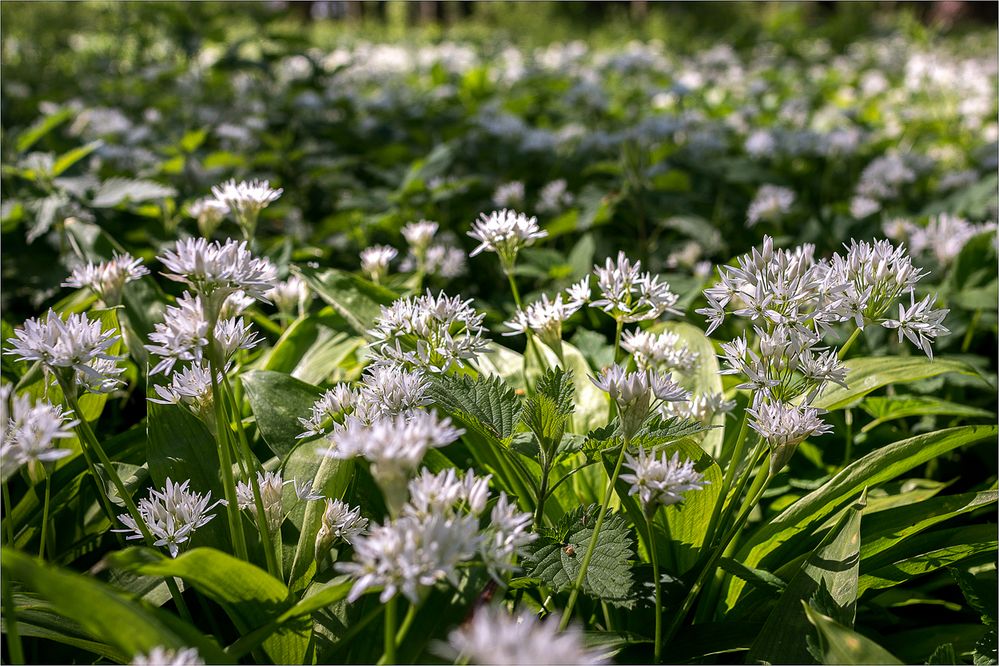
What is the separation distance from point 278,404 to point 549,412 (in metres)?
0.70

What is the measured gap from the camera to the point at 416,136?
4.29m

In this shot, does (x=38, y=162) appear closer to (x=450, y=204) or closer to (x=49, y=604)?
(x=450, y=204)

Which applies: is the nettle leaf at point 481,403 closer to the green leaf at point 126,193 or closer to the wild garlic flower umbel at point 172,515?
the wild garlic flower umbel at point 172,515

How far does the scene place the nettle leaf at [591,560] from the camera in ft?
3.88

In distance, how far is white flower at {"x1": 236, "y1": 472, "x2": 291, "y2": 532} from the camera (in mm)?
1336

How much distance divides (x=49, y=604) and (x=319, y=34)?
12583 mm

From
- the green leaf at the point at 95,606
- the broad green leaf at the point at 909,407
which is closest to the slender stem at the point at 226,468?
the green leaf at the point at 95,606

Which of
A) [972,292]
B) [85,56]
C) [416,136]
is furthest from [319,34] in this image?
[972,292]

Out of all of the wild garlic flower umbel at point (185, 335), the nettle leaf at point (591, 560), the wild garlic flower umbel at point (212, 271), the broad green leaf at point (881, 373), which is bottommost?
the nettle leaf at point (591, 560)

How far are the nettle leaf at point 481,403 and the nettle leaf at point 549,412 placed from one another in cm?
3

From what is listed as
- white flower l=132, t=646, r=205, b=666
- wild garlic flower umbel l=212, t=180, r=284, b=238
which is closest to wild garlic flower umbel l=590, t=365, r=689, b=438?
white flower l=132, t=646, r=205, b=666

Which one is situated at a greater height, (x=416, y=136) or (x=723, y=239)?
(x=416, y=136)

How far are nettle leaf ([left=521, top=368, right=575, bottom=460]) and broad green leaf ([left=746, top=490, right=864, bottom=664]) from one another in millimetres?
449

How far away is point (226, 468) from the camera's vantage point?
127 centimetres
